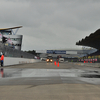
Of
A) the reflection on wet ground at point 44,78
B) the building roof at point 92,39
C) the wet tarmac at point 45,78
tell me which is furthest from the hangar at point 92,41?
the reflection on wet ground at point 44,78

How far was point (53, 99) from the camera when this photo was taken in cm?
460

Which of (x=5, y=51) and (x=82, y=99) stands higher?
(x=5, y=51)

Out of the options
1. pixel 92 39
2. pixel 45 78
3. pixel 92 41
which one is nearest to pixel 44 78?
pixel 45 78

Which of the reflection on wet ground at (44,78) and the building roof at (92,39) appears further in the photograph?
the building roof at (92,39)

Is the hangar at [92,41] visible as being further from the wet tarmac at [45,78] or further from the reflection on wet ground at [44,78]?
the reflection on wet ground at [44,78]

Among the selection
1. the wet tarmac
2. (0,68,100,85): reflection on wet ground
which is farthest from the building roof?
(0,68,100,85): reflection on wet ground

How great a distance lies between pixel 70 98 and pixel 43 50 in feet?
347

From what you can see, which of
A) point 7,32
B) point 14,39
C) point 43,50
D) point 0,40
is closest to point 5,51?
point 0,40

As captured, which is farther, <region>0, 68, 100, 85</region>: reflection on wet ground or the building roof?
the building roof

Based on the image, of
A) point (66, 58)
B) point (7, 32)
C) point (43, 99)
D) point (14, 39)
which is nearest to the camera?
point (43, 99)

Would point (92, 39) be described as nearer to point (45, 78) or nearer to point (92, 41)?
point (92, 41)

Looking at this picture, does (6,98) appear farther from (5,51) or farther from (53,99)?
(5,51)

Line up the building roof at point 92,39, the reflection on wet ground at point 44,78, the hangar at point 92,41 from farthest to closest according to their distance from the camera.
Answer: the building roof at point 92,39 < the hangar at point 92,41 < the reflection on wet ground at point 44,78

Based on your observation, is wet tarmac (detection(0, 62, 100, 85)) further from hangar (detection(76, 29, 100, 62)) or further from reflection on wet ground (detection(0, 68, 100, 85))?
hangar (detection(76, 29, 100, 62))
